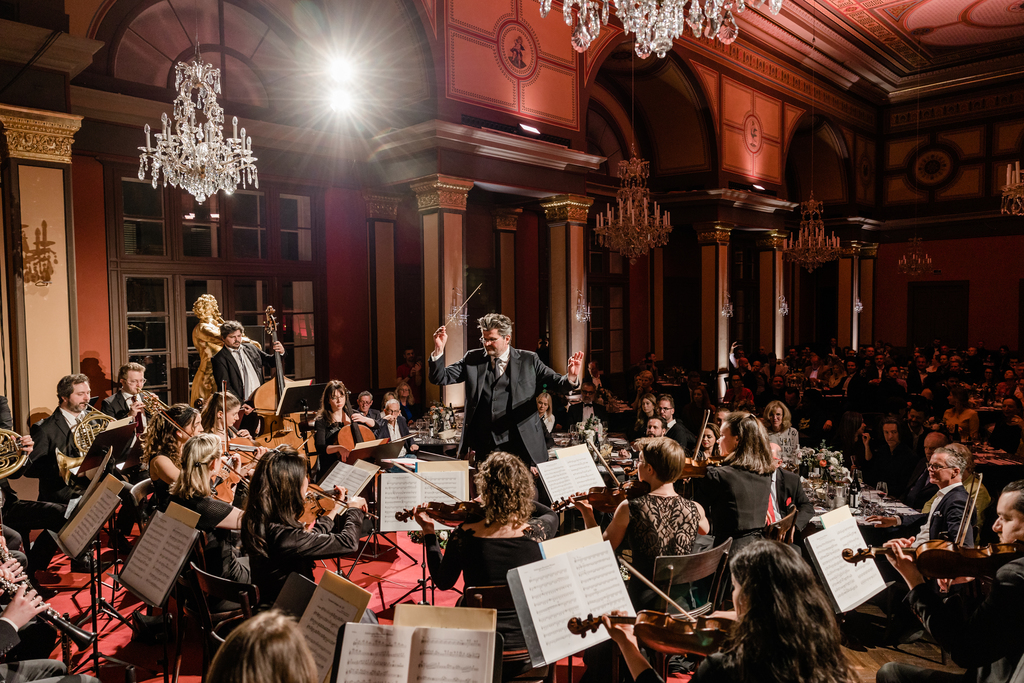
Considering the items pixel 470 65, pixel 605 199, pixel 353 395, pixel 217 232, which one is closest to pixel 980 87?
pixel 605 199

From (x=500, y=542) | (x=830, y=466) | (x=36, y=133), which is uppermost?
(x=36, y=133)

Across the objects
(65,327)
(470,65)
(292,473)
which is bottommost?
(292,473)

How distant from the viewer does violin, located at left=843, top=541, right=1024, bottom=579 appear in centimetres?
235

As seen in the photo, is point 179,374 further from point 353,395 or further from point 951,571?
point 951,571

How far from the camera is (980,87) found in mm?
14820

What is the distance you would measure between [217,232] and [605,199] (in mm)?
6941

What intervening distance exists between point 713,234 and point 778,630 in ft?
35.6

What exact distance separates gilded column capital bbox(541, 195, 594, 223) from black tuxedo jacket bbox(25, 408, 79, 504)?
634cm

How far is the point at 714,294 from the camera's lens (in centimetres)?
1186

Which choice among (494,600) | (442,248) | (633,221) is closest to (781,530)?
(494,600)

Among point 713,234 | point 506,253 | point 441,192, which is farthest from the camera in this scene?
point 713,234

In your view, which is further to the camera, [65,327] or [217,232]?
[217,232]

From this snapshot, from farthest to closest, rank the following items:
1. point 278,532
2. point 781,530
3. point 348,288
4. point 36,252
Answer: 1. point 348,288
2. point 36,252
3. point 781,530
4. point 278,532

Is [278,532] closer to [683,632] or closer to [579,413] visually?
[683,632]
